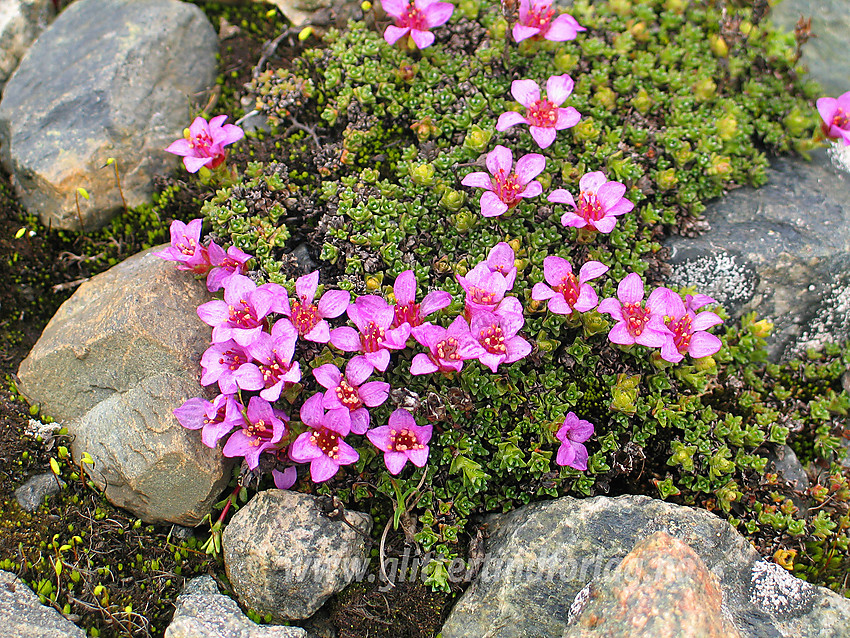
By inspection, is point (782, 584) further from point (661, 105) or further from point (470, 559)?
point (661, 105)

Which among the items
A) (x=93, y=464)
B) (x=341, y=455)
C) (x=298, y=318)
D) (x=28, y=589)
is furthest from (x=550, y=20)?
(x=28, y=589)

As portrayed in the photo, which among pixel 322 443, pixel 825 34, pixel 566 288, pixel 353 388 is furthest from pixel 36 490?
pixel 825 34

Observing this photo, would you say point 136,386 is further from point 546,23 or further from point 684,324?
point 546,23

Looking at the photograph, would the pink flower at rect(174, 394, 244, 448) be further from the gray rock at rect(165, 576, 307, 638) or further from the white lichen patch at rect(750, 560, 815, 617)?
the white lichen patch at rect(750, 560, 815, 617)

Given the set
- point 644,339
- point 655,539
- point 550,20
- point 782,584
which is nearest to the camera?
point 655,539

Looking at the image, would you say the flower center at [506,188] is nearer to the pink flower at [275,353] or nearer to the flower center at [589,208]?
the flower center at [589,208]

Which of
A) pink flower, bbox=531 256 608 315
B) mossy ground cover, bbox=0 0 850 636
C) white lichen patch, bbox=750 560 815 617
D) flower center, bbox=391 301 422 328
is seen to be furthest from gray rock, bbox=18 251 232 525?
white lichen patch, bbox=750 560 815 617

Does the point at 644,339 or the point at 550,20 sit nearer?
the point at 644,339

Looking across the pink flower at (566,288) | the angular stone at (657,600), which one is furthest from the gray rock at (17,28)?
the angular stone at (657,600)
